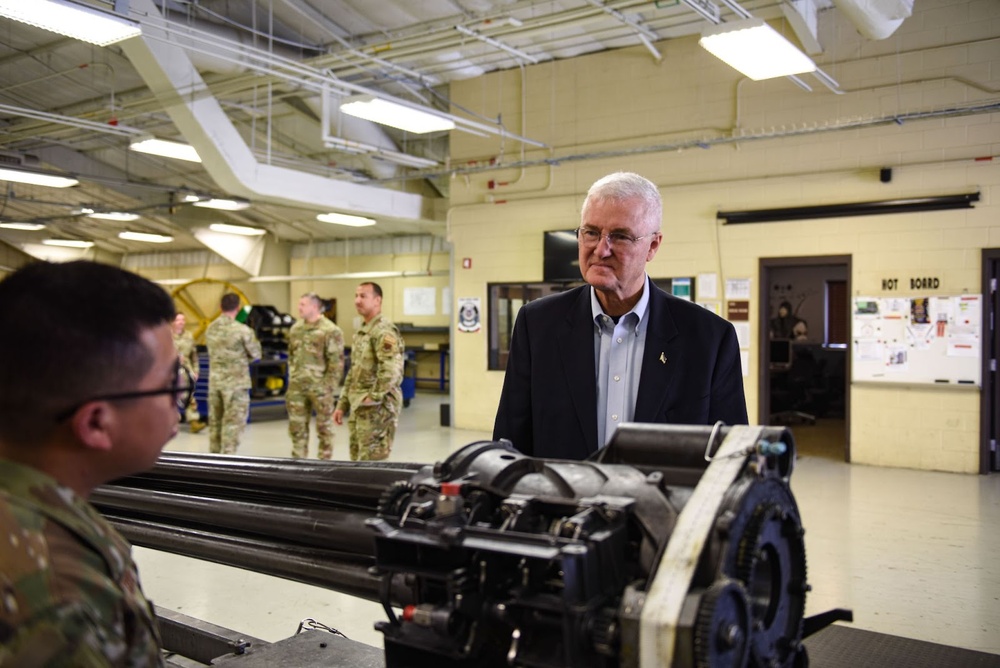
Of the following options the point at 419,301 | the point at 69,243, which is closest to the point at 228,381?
the point at 419,301

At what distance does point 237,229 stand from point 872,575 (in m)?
14.0

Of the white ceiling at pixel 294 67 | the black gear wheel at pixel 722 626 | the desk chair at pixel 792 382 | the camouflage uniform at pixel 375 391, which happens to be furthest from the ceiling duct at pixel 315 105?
the black gear wheel at pixel 722 626

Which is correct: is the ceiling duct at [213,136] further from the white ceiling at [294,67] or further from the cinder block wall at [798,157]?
the cinder block wall at [798,157]

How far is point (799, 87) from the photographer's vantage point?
7.27 meters

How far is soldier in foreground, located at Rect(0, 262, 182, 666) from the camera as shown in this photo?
753mm

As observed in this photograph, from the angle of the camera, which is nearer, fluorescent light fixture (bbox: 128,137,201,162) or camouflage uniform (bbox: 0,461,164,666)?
camouflage uniform (bbox: 0,461,164,666)

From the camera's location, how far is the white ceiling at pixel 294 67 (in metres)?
6.63

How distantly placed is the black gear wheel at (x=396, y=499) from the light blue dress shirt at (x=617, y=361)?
772 mm

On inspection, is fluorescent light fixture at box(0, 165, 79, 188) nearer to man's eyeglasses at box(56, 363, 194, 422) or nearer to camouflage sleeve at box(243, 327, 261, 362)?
camouflage sleeve at box(243, 327, 261, 362)

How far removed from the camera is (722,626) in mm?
827

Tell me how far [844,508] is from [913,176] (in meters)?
3.13

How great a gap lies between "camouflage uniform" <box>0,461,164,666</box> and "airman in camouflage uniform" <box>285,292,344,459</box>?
6.17 metres

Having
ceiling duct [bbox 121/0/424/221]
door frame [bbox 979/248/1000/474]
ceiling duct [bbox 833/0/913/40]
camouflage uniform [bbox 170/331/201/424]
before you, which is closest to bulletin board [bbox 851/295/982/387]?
door frame [bbox 979/248/1000/474]

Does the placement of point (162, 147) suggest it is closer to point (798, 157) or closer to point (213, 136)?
point (213, 136)
